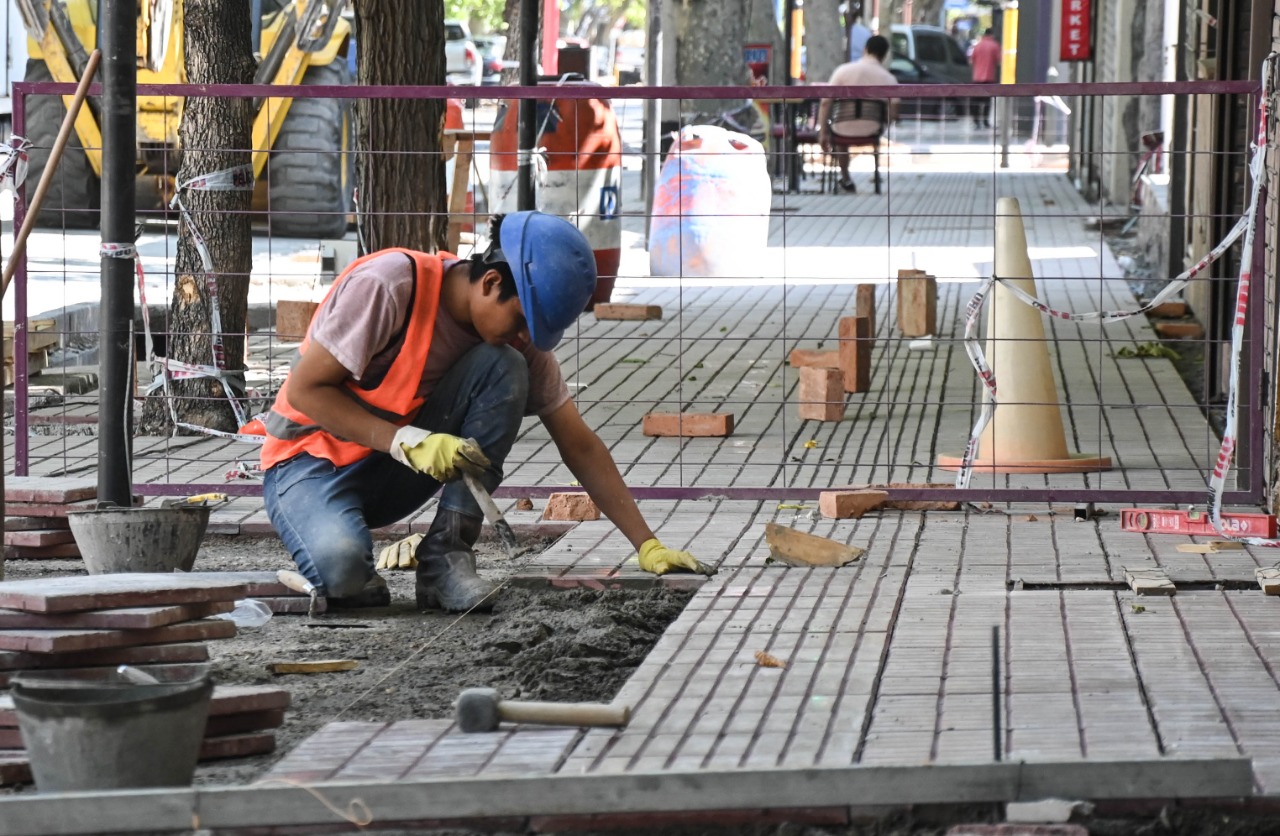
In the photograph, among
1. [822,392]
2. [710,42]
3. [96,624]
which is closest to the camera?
[96,624]

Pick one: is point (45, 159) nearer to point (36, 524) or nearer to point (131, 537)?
point (36, 524)

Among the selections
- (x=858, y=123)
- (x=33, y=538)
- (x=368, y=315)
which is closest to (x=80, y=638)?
(x=368, y=315)

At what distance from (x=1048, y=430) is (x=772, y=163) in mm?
19368

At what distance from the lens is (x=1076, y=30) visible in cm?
2459

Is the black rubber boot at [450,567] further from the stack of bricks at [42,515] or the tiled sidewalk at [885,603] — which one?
the stack of bricks at [42,515]

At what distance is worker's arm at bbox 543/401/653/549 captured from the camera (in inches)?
220

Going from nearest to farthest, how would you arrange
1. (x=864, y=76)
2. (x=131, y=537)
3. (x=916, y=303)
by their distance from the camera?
(x=131, y=537) → (x=916, y=303) → (x=864, y=76)

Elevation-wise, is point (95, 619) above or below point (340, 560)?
above

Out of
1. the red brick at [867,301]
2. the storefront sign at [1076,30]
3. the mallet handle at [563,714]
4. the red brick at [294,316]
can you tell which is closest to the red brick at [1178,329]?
the red brick at [867,301]

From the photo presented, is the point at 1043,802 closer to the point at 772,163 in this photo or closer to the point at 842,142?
the point at 842,142

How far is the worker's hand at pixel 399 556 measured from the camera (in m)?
6.28

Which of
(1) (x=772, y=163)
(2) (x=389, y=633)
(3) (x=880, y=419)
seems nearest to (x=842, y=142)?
(1) (x=772, y=163)

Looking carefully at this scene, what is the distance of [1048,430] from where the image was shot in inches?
299

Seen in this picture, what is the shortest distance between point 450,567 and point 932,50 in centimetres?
4355
